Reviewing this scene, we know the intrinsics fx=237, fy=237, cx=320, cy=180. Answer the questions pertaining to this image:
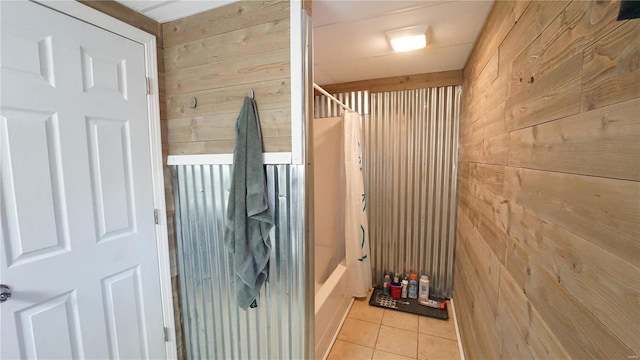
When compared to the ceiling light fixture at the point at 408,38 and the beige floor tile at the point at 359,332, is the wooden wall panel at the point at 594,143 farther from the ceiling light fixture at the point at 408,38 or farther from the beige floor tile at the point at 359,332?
the beige floor tile at the point at 359,332

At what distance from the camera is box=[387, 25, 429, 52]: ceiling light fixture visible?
1646 mm

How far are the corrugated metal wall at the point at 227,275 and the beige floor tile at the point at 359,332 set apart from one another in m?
0.96

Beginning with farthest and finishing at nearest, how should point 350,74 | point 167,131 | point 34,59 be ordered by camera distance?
point 350,74 < point 167,131 < point 34,59

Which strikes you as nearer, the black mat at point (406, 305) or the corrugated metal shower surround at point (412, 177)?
the black mat at point (406, 305)

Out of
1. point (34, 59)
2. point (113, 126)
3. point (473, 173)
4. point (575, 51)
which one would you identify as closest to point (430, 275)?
point (473, 173)

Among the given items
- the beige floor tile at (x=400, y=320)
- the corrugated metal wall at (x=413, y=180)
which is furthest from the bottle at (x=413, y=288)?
the beige floor tile at (x=400, y=320)

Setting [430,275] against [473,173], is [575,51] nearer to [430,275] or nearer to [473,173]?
[473,173]

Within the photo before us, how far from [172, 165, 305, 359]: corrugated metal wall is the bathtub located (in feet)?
1.46

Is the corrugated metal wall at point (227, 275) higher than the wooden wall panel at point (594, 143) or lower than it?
lower

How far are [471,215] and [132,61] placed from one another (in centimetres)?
251

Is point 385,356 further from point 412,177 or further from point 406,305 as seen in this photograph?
point 412,177

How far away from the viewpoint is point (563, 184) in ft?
2.25

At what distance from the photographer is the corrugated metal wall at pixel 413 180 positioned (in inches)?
101

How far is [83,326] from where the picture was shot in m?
1.26
